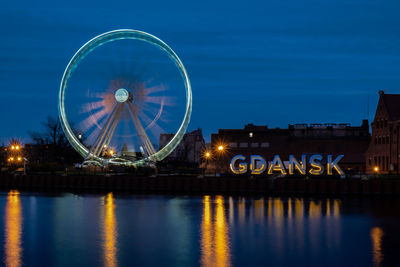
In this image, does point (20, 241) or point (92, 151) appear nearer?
point (20, 241)

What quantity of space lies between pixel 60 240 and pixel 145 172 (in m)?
47.4

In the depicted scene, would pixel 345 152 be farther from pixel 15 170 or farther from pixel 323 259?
pixel 323 259

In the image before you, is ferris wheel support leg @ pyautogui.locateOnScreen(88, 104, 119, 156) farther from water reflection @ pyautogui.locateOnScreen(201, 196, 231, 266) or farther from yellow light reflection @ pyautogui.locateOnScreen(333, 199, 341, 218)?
yellow light reflection @ pyautogui.locateOnScreen(333, 199, 341, 218)

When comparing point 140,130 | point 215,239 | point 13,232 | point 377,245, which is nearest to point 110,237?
point 215,239

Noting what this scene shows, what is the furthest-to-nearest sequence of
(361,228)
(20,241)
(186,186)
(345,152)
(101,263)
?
1. (345,152)
2. (186,186)
3. (361,228)
4. (20,241)
5. (101,263)

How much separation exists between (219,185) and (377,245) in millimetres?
38368

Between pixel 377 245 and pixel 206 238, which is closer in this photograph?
pixel 377 245

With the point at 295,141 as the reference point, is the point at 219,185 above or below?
below

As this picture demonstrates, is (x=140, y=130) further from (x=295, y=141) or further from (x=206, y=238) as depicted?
(x=295, y=141)

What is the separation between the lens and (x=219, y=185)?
257ft

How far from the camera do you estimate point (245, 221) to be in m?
51.2

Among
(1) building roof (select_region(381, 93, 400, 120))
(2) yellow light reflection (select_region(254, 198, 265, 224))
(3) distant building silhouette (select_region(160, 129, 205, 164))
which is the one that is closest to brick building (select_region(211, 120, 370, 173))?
(1) building roof (select_region(381, 93, 400, 120))

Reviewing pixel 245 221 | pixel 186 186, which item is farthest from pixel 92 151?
pixel 245 221

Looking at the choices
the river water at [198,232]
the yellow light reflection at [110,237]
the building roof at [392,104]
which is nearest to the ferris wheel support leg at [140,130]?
the river water at [198,232]
